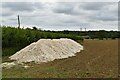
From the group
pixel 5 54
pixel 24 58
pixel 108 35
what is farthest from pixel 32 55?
pixel 108 35

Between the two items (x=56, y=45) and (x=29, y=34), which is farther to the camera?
(x=29, y=34)

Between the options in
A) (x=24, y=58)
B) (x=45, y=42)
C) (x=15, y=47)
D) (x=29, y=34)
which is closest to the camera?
(x=24, y=58)

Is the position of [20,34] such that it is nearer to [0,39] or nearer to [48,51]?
[0,39]

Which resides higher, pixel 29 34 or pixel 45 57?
pixel 29 34

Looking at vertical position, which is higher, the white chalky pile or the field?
the white chalky pile

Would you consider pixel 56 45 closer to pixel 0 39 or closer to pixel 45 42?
pixel 45 42

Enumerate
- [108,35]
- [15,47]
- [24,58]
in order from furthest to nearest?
[108,35] < [15,47] < [24,58]

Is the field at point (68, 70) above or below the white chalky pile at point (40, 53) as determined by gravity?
below

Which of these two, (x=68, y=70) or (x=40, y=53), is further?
(x=40, y=53)

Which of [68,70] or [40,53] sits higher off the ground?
[40,53]

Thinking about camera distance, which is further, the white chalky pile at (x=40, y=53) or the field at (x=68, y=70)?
the white chalky pile at (x=40, y=53)

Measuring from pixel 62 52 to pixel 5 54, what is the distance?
4.45m

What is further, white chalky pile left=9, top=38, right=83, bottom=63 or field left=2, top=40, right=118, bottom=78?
white chalky pile left=9, top=38, right=83, bottom=63

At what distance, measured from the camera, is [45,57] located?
16359 millimetres
